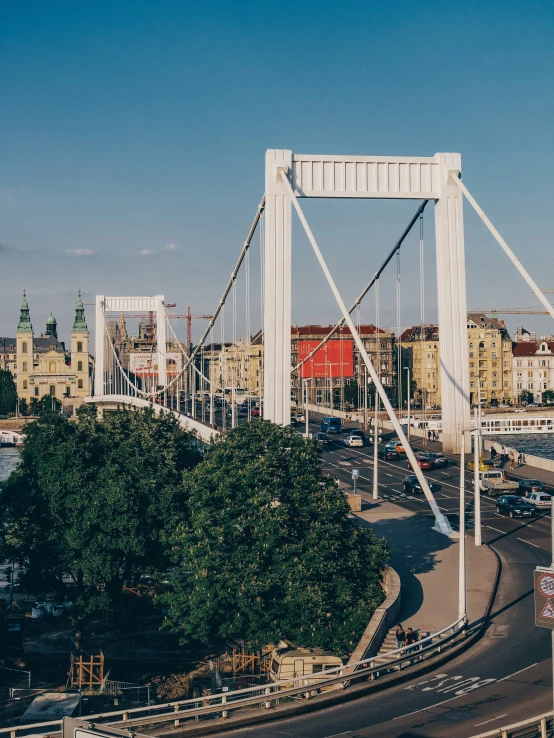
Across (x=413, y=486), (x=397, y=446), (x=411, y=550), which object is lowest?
(x=411, y=550)

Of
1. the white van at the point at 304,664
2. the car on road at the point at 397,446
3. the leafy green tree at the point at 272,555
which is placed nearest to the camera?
the white van at the point at 304,664

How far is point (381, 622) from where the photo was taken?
32312 millimetres

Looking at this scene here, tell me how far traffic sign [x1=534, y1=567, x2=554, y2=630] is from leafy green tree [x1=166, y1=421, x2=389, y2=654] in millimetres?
13714

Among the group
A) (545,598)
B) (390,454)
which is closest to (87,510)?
(545,598)

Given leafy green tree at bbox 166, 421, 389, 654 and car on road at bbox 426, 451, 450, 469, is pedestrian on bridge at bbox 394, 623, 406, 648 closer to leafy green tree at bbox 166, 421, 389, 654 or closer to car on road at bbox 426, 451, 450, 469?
leafy green tree at bbox 166, 421, 389, 654

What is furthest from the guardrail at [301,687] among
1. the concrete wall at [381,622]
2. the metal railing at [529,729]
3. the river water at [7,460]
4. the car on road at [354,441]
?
the river water at [7,460]

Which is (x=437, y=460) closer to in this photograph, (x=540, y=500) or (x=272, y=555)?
(x=540, y=500)

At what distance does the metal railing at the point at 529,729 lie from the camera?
21656 mm

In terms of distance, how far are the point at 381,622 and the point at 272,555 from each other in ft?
16.4

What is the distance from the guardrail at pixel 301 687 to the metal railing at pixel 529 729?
5428 millimetres

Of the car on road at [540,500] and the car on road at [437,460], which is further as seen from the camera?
the car on road at [437,460]

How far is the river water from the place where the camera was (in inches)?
4762

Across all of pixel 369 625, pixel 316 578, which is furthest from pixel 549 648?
pixel 316 578

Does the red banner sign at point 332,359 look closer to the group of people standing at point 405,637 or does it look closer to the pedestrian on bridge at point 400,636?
the pedestrian on bridge at point 400,636
